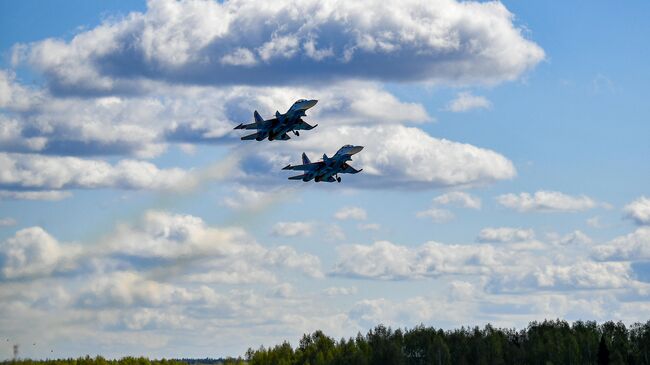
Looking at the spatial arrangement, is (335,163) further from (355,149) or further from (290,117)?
(290,117)

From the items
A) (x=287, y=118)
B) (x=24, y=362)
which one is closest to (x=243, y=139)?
(x=287, y=118)

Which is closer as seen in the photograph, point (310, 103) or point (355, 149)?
point (310, 103)

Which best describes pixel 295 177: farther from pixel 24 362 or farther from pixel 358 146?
pixel 24 362

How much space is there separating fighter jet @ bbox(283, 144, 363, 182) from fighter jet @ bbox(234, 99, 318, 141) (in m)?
5.06

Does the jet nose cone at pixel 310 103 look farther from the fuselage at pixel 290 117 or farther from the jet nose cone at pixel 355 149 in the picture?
the jet nose cone at pixel 355 149

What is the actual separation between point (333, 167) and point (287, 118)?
32.5 ft

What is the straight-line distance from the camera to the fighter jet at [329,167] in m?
158

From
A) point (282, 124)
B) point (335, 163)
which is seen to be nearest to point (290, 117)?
point (282, 124)

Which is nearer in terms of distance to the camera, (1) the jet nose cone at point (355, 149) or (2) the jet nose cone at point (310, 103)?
(2) the jet nose cone at point (310, 103)

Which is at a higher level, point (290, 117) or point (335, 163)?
point (290, 117)

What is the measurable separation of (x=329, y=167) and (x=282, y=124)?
30.5 ft

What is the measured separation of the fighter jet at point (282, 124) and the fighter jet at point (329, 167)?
16.6 feet

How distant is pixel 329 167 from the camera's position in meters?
160

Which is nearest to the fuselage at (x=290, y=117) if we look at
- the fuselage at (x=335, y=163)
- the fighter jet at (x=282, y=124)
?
the fighter jet at (x=282, y=124)
